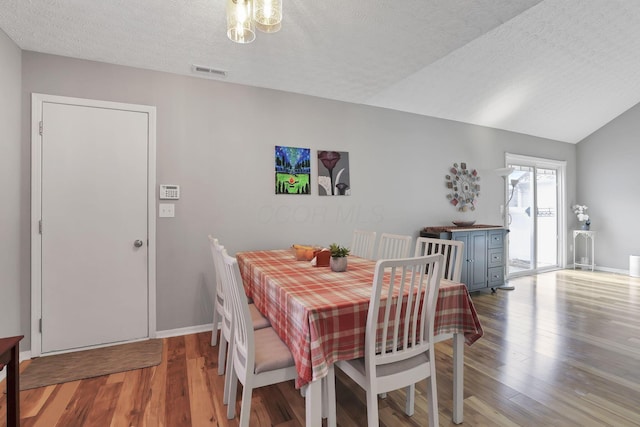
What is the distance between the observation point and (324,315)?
133cm

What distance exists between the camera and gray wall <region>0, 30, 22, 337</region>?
2182mm


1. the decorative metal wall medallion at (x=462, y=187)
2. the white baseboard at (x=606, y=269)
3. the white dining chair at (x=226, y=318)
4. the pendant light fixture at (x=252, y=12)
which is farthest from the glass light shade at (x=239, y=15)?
the white baseboard at (x=606, y=269)

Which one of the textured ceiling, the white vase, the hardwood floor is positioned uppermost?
the textured ceiling

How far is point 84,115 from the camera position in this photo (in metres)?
2.56

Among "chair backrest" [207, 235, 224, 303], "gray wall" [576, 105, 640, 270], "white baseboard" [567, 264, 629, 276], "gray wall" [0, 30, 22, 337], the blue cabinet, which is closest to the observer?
"chair backrest" [207, 235, 224, 303]

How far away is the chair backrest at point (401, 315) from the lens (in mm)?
1349

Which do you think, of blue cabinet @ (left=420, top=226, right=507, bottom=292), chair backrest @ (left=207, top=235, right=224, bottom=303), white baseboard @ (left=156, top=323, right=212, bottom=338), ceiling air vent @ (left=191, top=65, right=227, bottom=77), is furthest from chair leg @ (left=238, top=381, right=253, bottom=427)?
blue cabinet @ (left=420, top=226, right=507, bottom=292)

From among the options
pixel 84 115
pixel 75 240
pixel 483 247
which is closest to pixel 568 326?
pixel 483 247

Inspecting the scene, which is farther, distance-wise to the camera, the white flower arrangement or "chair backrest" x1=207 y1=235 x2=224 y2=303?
the white flower arrangement

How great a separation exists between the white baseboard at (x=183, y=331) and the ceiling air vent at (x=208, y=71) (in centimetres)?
235

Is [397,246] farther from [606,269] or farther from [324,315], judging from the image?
[606,269]

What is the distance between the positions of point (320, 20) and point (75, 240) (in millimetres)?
2568

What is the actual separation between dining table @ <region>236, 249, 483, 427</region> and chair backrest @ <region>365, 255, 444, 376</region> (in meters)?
0.07

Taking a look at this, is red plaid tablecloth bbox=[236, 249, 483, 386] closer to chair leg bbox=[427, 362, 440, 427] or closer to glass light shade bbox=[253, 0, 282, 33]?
chair leg bbox=[427, 362, 440, 427]
